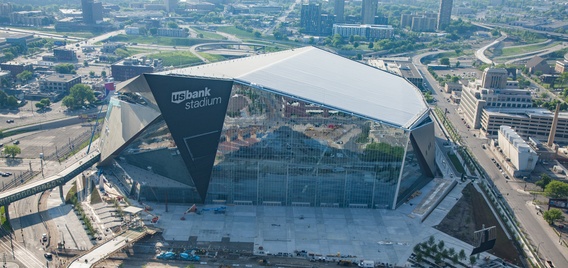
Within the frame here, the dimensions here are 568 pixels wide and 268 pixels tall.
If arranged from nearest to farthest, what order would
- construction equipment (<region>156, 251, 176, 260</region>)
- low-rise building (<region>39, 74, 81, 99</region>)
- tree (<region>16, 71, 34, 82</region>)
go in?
construction equipment (<region>156, 251, 176, 260</region>) < low-rise building (<region>39, 74, 81, 99</region>) < tree (<region>16, 71, 34, 82</region>)

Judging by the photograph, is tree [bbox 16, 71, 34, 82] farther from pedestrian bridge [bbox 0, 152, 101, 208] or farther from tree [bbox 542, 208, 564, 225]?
tree [bbox 542, 208, 564, 225]

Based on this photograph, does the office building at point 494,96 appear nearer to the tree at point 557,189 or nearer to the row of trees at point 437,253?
the tree at point 557,189

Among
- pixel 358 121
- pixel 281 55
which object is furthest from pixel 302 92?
pixel 281 55

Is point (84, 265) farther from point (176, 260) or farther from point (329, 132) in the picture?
point (329, 132)

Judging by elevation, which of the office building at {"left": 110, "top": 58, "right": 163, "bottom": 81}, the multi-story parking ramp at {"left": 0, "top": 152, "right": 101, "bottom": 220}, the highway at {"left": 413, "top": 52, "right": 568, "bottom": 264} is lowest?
the highway at {"left": 413, "top": 52, "right": 568, "bottom": 264}

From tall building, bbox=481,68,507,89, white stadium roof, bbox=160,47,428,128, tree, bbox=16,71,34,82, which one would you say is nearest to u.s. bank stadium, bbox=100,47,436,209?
white stadium roof, bbox=160,47,428,128

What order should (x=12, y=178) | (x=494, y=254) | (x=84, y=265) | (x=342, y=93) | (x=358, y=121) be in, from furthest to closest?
(x=12, y=178) → (x=342, y=93) → (x=358, y=121) → (x=494, y=254) → (x=84, y=265)

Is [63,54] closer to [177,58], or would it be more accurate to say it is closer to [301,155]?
[177,58]
